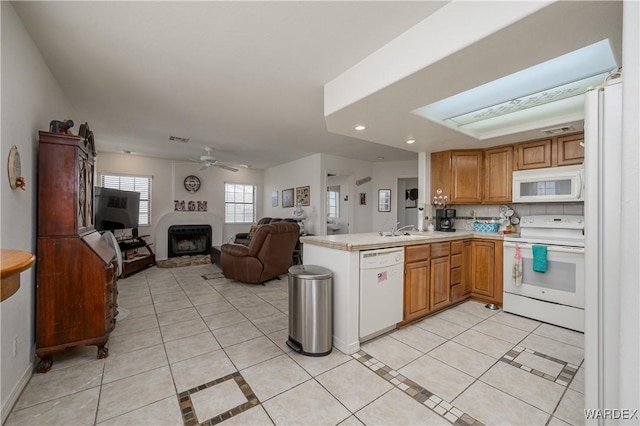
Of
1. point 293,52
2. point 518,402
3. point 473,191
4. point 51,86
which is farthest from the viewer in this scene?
point 473,191

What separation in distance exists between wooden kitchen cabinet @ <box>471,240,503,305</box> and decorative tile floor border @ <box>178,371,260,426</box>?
324cm

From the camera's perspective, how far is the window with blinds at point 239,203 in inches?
308

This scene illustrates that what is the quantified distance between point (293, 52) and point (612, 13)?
6.41ft

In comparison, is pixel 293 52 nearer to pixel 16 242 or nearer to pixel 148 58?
pixel 148 58

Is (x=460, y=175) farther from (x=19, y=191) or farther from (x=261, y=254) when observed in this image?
(x=19, y=191)

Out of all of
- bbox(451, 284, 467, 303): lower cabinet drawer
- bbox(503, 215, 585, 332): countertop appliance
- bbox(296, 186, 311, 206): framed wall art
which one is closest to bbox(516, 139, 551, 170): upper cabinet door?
bbox(503, 215, 585, 332): countertop appliance

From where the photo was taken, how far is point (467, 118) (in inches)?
130

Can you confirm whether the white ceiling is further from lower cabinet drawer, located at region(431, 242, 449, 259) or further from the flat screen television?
the flat screen television

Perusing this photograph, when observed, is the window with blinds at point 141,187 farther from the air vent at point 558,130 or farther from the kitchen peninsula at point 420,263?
the air vent at point 558,130

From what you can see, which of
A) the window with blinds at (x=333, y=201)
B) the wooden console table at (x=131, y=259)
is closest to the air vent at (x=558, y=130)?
the window with blinds at (x=333, y=201)

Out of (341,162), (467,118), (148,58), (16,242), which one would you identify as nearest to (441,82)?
(467,118)

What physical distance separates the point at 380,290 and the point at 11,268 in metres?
2.39

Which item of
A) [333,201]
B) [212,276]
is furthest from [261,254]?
[333,201]

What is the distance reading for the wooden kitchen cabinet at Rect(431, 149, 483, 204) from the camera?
157 inches
